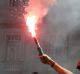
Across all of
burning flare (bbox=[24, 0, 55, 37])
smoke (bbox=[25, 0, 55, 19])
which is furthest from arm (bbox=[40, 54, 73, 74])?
smoke (bbox=[25, 0, 55, 19])

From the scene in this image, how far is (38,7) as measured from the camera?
41.7 feet

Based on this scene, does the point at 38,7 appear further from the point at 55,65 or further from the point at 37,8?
the point at 55,65

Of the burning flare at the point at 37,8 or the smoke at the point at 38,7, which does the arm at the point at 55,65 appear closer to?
the burning flare at the point at 37,8

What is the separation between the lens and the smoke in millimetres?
12336

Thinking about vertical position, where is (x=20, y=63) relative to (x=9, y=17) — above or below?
below

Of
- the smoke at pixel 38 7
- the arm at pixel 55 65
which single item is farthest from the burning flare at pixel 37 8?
the arm at pixel 55 65

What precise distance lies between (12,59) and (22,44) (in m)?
0.79

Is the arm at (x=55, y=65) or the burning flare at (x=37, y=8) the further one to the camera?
the burning flare at (x=37, y=8)

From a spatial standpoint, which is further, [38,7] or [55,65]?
[38,7]

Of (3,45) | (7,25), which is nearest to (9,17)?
(7,25)

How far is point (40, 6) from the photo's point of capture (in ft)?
41.8

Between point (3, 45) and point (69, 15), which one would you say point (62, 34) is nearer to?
point (69, 15)

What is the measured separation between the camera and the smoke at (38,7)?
12.3 metres

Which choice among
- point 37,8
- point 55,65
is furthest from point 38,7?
point 55,65
